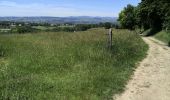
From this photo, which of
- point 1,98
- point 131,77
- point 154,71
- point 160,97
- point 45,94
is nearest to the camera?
point 1,98

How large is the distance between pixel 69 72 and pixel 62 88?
2.59 meters

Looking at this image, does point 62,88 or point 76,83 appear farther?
point 76,83

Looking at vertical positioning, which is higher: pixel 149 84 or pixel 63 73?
pixel 63 73

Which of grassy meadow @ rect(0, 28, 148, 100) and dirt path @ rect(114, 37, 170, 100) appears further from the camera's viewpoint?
dirt path @ rect(114, 37, 170, 100)

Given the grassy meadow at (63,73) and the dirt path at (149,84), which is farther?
the dirt path at (149,84)

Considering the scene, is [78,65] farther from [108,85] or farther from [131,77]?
[108,85]

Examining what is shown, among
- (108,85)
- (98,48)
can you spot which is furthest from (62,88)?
(98,48)

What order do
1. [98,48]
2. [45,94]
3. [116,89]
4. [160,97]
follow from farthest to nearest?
[98,48] < [116,89] < [160,97] < [45,94]

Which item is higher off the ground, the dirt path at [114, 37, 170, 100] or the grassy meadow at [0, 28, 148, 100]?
the grassy meadow at [0, 28, 148, 100]

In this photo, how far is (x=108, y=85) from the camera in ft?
41.2

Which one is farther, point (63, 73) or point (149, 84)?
point (63, 73)

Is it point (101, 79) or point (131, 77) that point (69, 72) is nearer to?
point (101, 79)

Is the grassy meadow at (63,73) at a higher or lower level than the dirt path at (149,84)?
higher

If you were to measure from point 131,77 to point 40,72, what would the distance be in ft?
12.0
